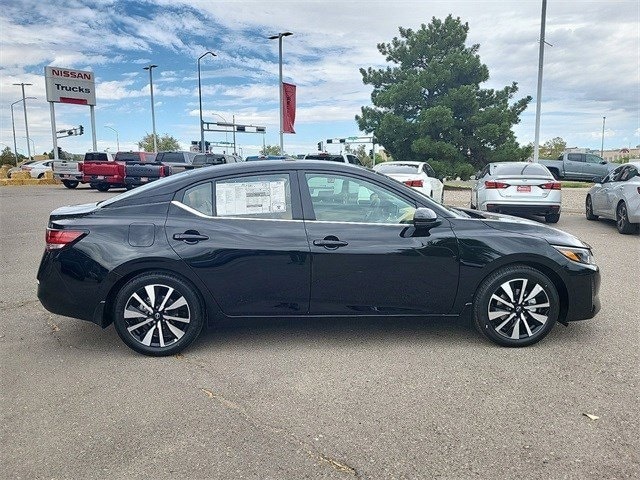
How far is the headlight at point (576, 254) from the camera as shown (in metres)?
4.05

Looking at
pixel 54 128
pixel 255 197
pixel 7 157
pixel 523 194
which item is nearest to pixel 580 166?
pixel 523 194

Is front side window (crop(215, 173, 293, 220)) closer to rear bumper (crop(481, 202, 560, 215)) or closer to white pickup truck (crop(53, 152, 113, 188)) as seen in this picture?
rear bumper (crop(481, 202, 560, 215))

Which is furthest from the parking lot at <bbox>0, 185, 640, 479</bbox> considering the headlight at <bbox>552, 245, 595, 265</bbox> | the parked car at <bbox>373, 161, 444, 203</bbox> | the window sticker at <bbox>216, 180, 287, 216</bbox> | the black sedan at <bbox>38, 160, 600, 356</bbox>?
the parked car at <bbox>373, 161, 444, 203</bbox>

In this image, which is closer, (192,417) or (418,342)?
(192,417)

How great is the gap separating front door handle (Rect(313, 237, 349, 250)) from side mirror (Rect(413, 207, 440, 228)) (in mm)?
579

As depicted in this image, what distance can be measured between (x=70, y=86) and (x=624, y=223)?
1424 inches

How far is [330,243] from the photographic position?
155 inches

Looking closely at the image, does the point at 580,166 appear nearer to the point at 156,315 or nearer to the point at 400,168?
the point at 400,168

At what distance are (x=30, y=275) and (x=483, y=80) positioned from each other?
2419 centimetres

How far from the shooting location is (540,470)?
254 cm

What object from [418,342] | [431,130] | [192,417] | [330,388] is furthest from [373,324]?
[431,130]

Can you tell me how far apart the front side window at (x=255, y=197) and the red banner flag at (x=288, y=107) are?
85.1 ft

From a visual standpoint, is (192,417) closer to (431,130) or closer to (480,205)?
(480,205)

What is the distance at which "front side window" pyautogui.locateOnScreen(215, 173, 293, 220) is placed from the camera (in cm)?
404
